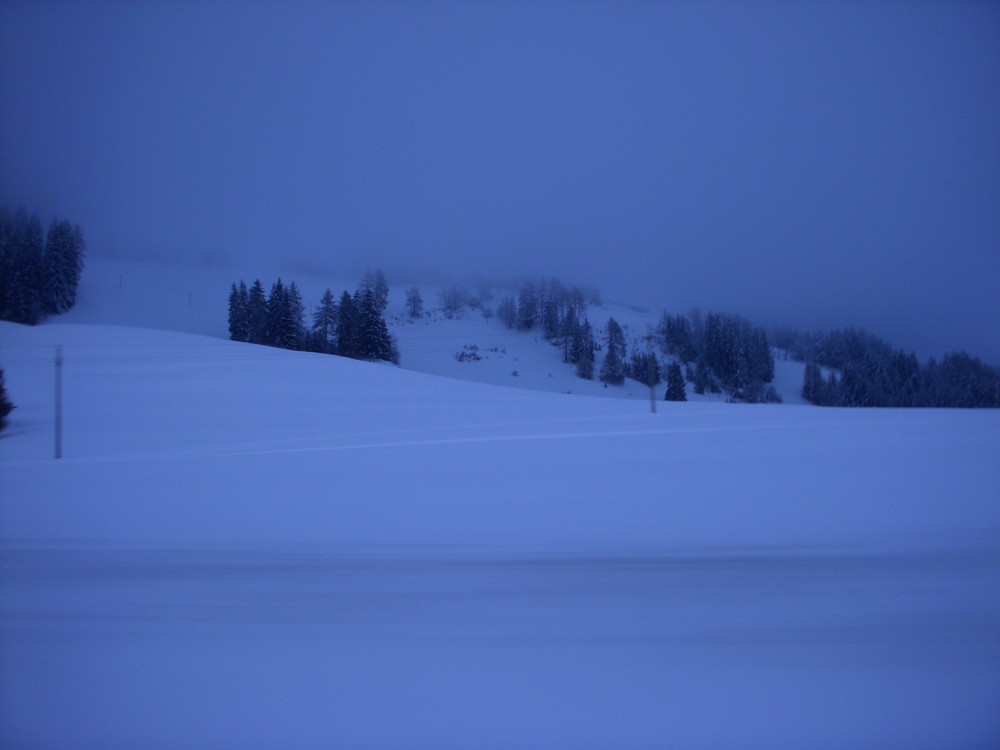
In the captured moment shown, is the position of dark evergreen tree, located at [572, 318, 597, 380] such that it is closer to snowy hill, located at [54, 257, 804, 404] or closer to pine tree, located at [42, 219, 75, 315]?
snowy hill, located at [54, 257, 804, 404]

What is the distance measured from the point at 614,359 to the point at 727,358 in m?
10.4

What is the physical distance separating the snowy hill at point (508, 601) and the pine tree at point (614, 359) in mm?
28883

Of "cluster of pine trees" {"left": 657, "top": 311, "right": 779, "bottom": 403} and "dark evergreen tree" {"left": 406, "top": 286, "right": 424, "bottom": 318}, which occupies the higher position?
"dark evergreen tree" {"left": 406, "top": 286, "right": 424, "bottom": 318}

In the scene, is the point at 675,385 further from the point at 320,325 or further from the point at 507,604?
the point at 507,604

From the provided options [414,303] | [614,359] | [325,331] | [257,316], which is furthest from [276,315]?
[614,359]

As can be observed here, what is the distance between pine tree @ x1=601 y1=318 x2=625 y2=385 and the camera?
37.3 metres

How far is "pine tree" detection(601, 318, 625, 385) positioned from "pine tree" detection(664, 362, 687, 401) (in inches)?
207

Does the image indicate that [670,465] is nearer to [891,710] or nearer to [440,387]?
[891,710]

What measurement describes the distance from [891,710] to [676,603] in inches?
44.9

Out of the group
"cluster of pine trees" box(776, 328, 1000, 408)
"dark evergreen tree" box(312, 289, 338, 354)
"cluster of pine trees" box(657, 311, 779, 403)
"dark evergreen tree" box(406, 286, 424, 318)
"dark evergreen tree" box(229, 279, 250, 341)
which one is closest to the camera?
"cluster of pine trees" box(776, 328, 1000, 408)

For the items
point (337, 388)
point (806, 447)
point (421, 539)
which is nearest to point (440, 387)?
point (337, 388)

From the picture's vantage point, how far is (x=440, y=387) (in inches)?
1051

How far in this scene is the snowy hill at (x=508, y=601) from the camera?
2.42 m

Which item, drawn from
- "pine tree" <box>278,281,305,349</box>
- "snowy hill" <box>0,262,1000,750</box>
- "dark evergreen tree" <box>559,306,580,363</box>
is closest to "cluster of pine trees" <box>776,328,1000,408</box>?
"snowy hill" <box>0,262,1000,750</box>
